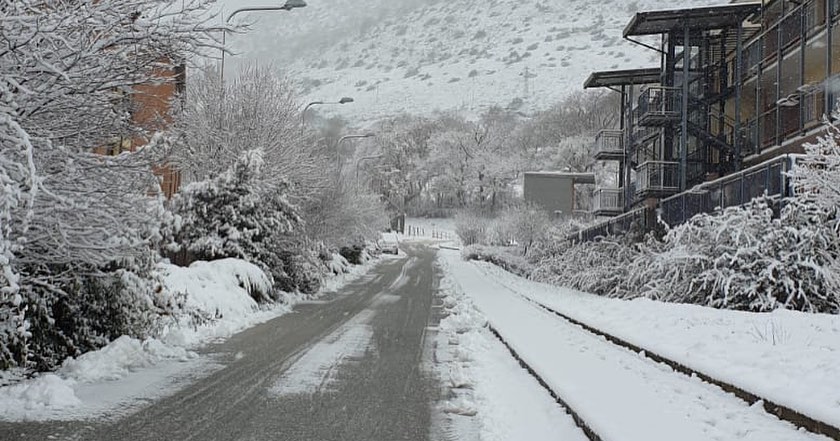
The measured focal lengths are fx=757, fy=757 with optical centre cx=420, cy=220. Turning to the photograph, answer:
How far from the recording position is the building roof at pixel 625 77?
37.1m

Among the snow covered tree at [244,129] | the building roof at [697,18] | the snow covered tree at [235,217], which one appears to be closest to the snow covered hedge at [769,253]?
the snow covered tree at [235,217]

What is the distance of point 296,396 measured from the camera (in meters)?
7.38

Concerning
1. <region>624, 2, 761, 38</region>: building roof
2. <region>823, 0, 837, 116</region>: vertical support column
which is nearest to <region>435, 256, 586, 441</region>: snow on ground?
<region>823, 0, 837, 116</region>: vertical support column

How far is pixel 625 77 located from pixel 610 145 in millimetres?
3710

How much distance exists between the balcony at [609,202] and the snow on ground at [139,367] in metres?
25.7

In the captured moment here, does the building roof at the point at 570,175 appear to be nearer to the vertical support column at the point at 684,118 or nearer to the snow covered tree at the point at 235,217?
the vertical support column at the point at 684,118

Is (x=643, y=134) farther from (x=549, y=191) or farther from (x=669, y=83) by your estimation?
(x=549, y=191)

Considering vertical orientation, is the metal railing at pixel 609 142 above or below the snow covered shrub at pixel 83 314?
above

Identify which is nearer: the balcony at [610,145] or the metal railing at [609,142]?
the balcony at [610,145]

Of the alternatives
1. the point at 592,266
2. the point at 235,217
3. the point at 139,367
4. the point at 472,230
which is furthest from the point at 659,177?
the point at 472,230

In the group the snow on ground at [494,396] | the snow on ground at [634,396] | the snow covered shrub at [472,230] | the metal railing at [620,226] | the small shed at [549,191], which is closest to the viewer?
the snow on ground at [634,396]

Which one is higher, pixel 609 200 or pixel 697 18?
pixel 697 18

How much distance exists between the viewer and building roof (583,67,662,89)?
37094 millimetres

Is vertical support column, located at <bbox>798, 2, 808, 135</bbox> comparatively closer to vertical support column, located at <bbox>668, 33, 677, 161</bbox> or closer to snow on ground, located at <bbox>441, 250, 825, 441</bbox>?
vertical support column, located at <bbox>668, 33, 677, 161</bbox>
